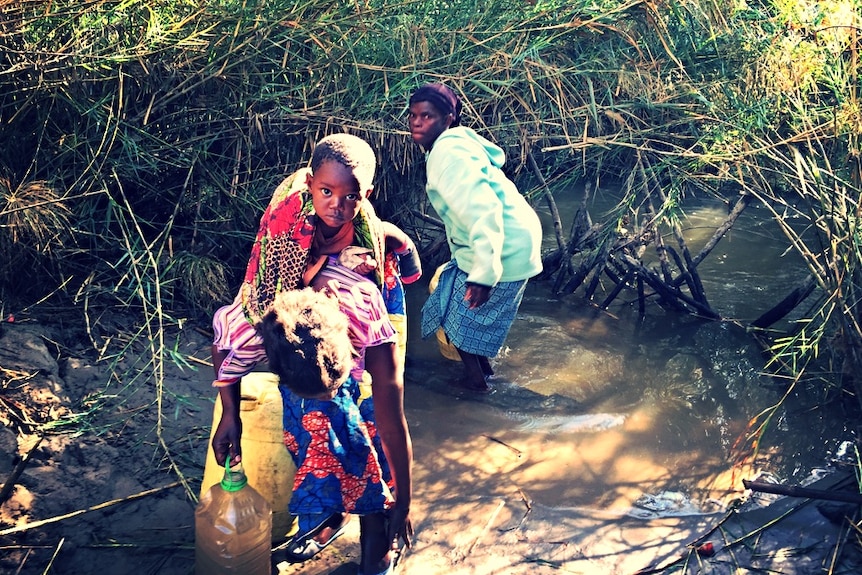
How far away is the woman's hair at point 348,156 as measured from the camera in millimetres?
2225

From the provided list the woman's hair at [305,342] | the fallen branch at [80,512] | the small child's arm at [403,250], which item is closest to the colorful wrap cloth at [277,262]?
the woman's hair at [305,342]

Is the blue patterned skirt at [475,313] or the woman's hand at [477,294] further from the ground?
A: the woman's hand at [477,294]

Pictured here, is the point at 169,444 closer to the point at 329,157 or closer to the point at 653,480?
the point at 329,157

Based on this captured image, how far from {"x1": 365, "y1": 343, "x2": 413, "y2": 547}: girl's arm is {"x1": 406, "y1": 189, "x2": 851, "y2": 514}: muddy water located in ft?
2.25

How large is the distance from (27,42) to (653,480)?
126 inches

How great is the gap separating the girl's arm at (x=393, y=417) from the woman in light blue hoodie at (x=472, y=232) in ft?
3.57

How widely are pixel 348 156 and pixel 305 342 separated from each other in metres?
0.58

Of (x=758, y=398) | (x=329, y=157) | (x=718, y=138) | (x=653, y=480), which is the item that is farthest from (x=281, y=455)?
(x=718, y=138)

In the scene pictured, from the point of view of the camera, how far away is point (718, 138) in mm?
3965

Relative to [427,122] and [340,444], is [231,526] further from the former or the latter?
[427,122]

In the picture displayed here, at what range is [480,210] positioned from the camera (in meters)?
3.22

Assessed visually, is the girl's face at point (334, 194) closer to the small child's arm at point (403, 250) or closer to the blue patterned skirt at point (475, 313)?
the small child's arm at point (403, 250)

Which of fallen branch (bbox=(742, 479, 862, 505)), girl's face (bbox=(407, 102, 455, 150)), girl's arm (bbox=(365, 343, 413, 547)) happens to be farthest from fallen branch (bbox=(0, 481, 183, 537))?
fallen branch (bbox=(742, 479, 862, 505))

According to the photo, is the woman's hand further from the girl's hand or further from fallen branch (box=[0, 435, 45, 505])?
fallen branch (box=[0, 435, 45, 505])
